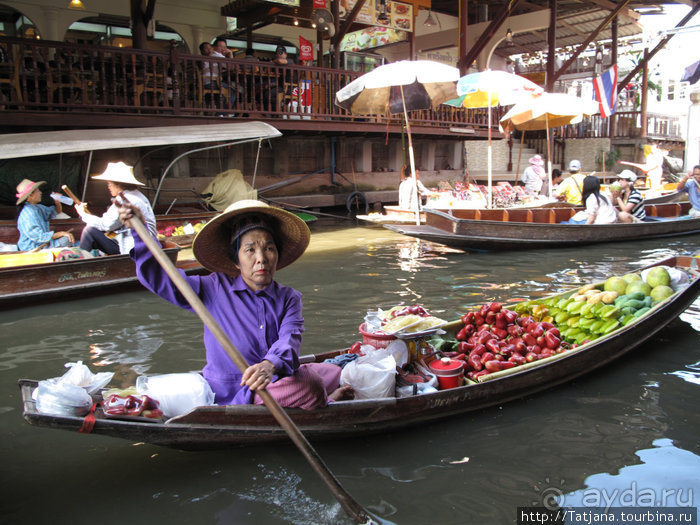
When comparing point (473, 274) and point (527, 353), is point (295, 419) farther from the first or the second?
point (473, 274)

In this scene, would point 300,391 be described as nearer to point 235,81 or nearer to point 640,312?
point 640,312

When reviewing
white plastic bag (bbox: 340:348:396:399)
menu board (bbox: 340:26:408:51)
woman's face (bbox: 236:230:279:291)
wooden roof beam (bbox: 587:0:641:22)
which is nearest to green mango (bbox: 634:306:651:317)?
white plastic bag (bbox: 340:348:396:399)

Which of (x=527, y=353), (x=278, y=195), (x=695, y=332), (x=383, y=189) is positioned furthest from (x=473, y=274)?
(x=383, y=189)

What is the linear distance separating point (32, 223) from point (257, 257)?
16.9ft

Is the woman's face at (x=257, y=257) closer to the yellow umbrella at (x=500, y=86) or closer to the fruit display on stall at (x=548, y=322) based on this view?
the fruit display on stall at (x=548, y=322)

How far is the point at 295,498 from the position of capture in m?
2.80

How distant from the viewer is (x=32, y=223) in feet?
21.7

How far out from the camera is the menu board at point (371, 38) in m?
14.2

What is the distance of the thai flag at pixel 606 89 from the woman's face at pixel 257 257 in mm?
15613

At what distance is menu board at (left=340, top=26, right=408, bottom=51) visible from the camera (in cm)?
1424

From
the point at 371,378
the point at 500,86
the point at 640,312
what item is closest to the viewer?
the point at 371,378

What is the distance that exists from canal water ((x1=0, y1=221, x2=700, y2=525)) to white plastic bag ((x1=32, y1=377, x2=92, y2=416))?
0.54 metres

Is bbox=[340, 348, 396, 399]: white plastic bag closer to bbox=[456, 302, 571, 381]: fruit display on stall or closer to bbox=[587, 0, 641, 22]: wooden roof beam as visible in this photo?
bbox=[456, 302, 571, 381]: fruit display on stall

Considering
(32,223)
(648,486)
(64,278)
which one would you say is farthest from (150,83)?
(648,486)
